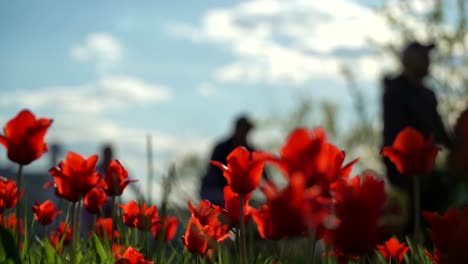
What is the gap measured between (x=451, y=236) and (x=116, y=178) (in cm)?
102

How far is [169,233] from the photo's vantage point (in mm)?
2734

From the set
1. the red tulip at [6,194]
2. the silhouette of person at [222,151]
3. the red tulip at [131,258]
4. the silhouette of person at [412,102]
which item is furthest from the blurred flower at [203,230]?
the silhouette of person at [222,151]

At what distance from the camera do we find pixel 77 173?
201 cm

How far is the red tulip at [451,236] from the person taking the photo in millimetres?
1494

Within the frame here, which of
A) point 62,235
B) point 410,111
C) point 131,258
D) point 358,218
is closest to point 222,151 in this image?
point 410,111

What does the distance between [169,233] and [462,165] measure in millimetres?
4163

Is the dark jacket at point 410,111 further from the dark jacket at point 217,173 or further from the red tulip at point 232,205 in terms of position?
the red tulip at point 232,205

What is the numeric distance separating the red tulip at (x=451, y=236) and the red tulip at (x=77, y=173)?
0.98 metres

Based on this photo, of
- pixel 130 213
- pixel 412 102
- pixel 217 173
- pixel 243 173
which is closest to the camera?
pixel 243 173

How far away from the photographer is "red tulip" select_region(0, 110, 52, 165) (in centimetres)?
190

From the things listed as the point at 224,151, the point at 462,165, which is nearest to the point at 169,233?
the point at 224,151

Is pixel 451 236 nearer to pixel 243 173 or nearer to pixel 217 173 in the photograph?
pixel 243 173

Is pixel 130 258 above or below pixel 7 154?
below

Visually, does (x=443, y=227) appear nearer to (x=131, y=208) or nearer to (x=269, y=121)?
(x=131, y=208)
